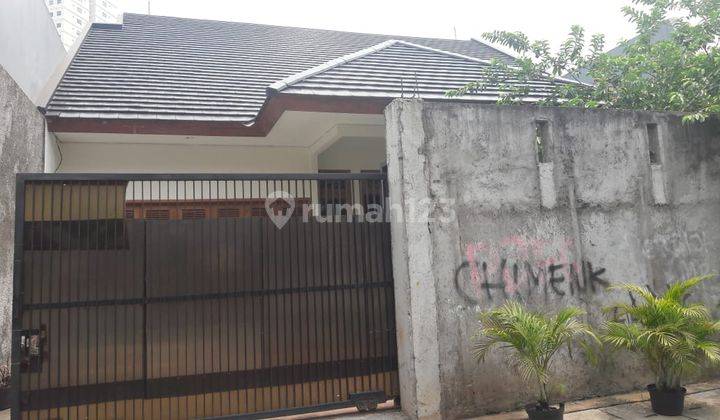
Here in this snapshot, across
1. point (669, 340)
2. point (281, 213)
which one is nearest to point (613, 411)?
point (669, 340)

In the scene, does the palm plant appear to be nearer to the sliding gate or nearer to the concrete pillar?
the concrete pillar

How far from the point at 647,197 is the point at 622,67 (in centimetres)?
211

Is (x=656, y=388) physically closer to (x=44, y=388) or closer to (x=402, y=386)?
(x=402, y=386)

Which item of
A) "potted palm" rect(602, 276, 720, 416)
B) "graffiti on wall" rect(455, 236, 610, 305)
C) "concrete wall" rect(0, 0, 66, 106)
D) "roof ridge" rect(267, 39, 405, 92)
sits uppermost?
"concrete wall" rect(0, 0, 66, 106)

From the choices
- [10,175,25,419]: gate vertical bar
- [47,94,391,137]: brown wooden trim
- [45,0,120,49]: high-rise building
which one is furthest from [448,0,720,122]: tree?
[45,0,120,49]: high-rise building

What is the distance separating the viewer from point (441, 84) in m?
→ 7.18

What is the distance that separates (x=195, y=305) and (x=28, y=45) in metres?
5.67

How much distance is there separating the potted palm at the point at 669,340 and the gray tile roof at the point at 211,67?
3922mm

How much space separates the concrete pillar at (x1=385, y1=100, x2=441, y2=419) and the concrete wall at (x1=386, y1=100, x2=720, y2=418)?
1cm

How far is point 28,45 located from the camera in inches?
287

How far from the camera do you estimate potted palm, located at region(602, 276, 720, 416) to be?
441 centimetres

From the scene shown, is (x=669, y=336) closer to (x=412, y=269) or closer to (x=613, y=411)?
(x=613, y=411)

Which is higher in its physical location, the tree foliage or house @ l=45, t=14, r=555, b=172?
house @ l=45, t=14, r=555, b=172

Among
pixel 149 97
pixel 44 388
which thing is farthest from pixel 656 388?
pixel 149 97
